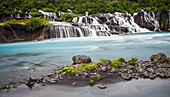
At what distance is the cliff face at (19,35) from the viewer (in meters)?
25.7

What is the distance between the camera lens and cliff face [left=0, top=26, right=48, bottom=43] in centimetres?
2568

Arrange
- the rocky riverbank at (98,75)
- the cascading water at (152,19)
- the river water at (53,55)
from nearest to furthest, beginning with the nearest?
1. the rocky riverbank at (98,75)
2. the river water at (53,55)
3. the cascading water at (152,19)

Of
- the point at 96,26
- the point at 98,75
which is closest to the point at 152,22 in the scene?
the point at 96,26

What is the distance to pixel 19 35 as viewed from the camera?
27672 mm

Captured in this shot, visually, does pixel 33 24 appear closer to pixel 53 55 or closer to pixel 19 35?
pixel 19 35

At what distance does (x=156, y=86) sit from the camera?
5.15 meters

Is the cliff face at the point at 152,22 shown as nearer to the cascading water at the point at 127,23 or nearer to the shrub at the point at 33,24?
the cascading water at the point at 127,23

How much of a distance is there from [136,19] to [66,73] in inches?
1704

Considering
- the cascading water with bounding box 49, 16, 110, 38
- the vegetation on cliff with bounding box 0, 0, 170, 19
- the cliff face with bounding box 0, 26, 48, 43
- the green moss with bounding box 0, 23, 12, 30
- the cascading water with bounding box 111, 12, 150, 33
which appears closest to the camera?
the cliff face with bounding box 0, 26, 48, 43

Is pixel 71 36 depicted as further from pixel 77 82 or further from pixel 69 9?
pixel 69 9

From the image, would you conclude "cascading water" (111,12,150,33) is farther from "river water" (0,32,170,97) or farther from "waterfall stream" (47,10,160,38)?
"river water" (0,32,170,97)

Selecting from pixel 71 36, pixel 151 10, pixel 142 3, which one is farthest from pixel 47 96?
pixel 142 3

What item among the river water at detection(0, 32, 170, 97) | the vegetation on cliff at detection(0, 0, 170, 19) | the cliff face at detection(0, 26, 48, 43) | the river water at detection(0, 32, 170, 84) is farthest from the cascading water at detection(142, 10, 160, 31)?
the cliff face at detection(0, 26, 48, 43)

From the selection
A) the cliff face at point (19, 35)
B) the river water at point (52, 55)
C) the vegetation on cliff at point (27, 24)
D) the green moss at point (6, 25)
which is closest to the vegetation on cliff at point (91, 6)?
the vegetation on cliff at point (27, 24)
